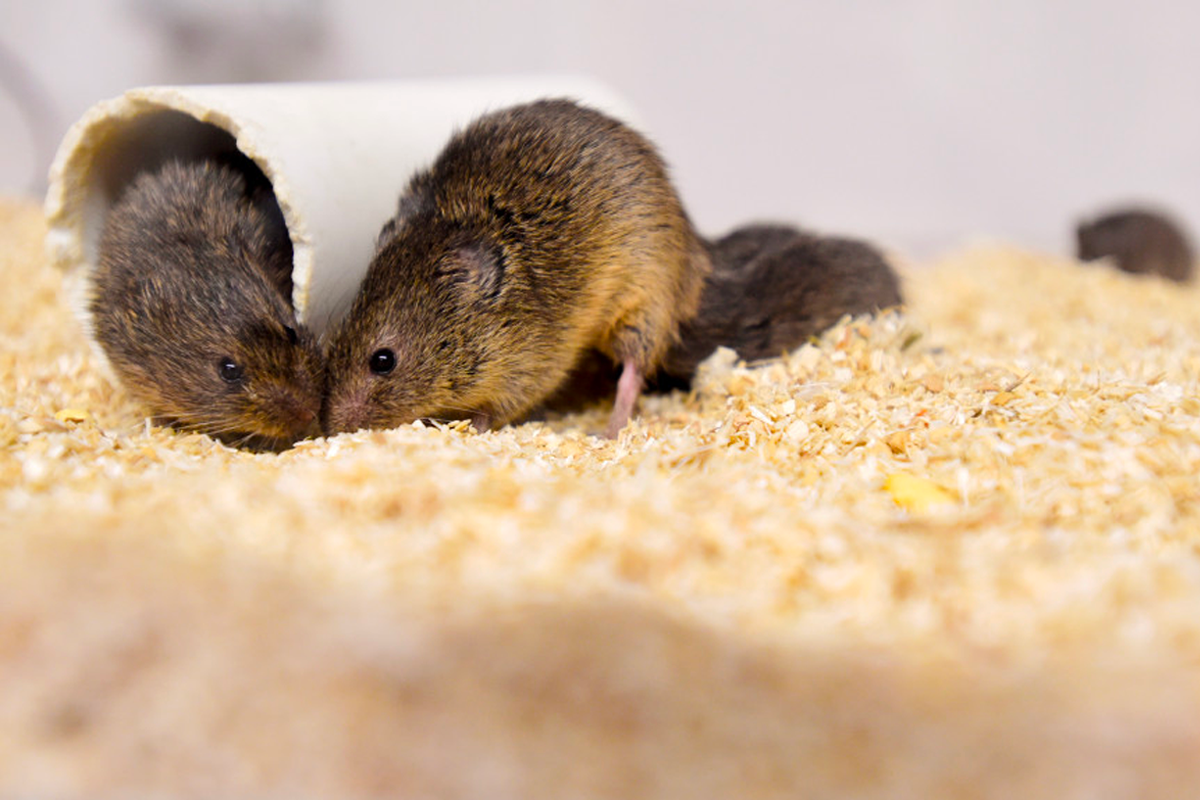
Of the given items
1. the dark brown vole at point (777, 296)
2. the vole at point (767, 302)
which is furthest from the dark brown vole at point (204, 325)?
the dark brown vole at point (777, 296)

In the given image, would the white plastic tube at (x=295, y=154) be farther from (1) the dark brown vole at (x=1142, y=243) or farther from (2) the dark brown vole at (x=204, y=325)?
(1) the dark brown vole at (x=1142, y=243)

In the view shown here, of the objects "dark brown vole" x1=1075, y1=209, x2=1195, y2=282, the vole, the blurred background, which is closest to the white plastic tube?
the vole

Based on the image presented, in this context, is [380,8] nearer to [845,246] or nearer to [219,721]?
[845,246]

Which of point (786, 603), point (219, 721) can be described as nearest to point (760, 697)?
point (786, 603)

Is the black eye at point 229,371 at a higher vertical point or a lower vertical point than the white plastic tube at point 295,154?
lower

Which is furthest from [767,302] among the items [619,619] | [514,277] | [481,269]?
[619,619]
